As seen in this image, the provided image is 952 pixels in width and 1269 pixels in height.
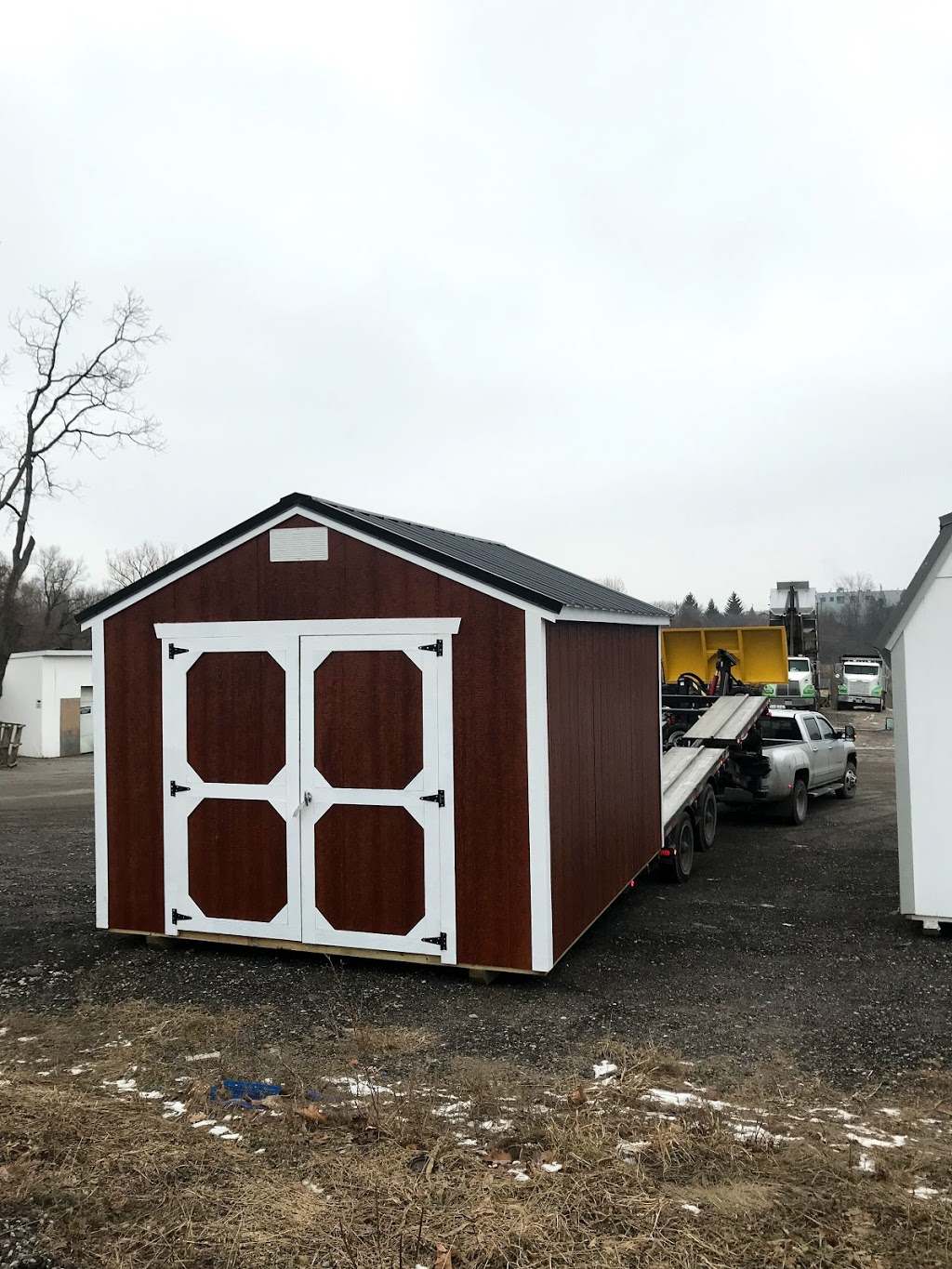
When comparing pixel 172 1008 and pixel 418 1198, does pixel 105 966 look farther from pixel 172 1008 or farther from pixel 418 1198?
pixel 418 1198

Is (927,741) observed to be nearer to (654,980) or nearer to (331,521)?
(654,980)

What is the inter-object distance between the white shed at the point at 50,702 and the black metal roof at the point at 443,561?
2000cm

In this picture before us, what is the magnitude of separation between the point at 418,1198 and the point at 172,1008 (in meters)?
3.16

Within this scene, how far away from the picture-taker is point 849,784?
1689cm

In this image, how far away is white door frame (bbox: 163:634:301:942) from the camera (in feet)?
25.4

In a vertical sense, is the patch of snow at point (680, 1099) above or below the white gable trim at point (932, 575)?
below

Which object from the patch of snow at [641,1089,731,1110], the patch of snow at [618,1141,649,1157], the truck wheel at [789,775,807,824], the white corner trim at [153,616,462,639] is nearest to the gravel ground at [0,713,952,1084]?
the patch of snow at [641,1089,731,1110]

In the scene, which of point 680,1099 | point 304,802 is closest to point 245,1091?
point 680,1099

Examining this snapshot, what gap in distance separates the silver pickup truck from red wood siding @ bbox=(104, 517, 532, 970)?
25.5ft

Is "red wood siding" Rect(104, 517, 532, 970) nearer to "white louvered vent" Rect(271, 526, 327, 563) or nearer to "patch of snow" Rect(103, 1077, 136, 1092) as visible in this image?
"white louvered vent" Rect(271, 526, 327, 563)

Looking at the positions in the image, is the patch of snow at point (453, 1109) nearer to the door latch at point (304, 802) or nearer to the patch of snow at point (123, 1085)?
the patch of snow at point (123, 1085)

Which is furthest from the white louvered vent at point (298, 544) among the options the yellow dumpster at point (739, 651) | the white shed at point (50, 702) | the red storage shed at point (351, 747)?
the white shed at point (50, 702)

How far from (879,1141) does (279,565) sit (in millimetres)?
5506

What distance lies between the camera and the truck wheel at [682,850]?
10.6 m
